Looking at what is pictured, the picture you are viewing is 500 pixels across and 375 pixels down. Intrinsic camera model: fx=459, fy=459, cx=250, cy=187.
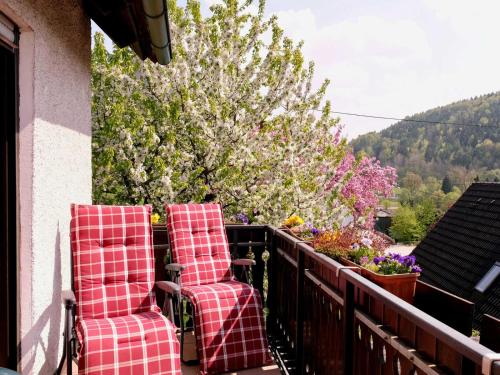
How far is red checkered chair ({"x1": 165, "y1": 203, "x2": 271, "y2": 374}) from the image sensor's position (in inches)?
134

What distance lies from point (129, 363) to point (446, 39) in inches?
1448

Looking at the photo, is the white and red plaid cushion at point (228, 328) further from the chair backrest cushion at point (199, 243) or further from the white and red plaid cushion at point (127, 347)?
the white and red plaid cushion at point (127, 347)

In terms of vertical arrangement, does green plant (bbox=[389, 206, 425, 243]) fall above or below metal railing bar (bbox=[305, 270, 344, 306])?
below

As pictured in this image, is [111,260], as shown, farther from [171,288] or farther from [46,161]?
[46,161]

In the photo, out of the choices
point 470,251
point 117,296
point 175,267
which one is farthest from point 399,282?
point 470,251

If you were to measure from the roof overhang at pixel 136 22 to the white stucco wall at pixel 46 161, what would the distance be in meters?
0.22

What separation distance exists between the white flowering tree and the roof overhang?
7.52 ft

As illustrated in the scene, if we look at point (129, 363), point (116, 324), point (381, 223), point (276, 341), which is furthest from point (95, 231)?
point (381, 223)

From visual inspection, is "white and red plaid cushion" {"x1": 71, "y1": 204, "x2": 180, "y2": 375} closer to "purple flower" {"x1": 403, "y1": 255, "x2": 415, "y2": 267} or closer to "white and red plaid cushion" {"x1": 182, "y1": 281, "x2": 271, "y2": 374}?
"white and red plaid cushion" {"x1": 182, "y1": 281, "x2": 271, "y2": 374}

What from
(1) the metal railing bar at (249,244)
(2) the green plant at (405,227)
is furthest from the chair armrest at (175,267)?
(2) the green plant at (405,227)

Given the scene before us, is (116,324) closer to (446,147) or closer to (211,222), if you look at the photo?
(211,222)

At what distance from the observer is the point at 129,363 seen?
2.79 meters

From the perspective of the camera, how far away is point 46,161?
2871 mm

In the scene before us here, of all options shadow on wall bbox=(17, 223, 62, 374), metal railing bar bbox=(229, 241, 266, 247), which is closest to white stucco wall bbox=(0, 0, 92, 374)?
shadow on wall bbox=(17, 223, 62, 374)
